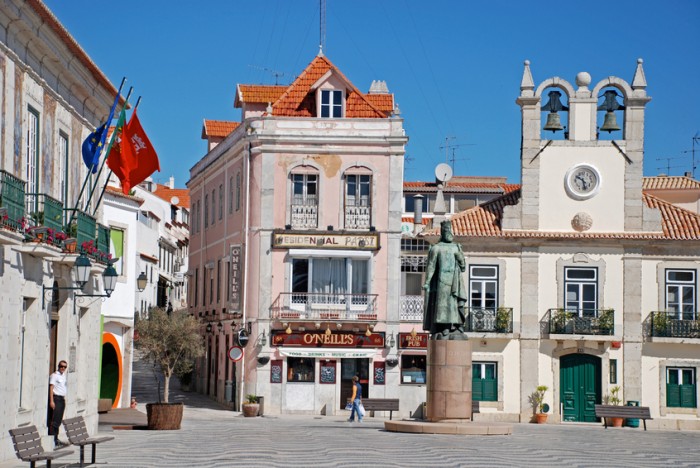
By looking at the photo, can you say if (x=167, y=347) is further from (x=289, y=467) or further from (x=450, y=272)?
(x=289, y=467)

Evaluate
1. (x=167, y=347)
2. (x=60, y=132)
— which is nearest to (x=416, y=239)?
(x=167, y=347)

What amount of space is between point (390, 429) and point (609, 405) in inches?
511

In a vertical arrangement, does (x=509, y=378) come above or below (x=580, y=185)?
below

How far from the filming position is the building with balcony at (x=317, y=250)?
46.0 meters

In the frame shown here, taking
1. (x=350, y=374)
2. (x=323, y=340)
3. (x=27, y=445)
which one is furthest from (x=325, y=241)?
(x=27, y=445)

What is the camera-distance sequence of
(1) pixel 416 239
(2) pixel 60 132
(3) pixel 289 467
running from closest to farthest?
(3) pixel 289 467
(2) pixel 60 132
(1) pixel 416 239

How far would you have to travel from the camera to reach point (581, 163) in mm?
46281

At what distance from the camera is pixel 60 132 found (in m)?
26.6

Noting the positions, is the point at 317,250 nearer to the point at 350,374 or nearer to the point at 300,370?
the point at 300,370

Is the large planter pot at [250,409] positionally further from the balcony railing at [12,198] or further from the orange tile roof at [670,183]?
the balcony railing at [12,198]

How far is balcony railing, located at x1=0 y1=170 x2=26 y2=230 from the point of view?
20109 mm

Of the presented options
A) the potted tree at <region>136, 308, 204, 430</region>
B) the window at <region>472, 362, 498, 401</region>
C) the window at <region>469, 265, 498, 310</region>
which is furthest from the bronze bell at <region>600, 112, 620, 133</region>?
the potted tree at <region>136, 308, 204, 430</region>

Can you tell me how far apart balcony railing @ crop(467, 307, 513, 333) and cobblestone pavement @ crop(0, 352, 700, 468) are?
267 inches

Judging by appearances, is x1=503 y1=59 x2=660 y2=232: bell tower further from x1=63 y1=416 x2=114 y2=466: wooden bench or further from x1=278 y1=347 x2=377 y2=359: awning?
x1=63 y1=416 x2=114 y2=466: wooden bench
